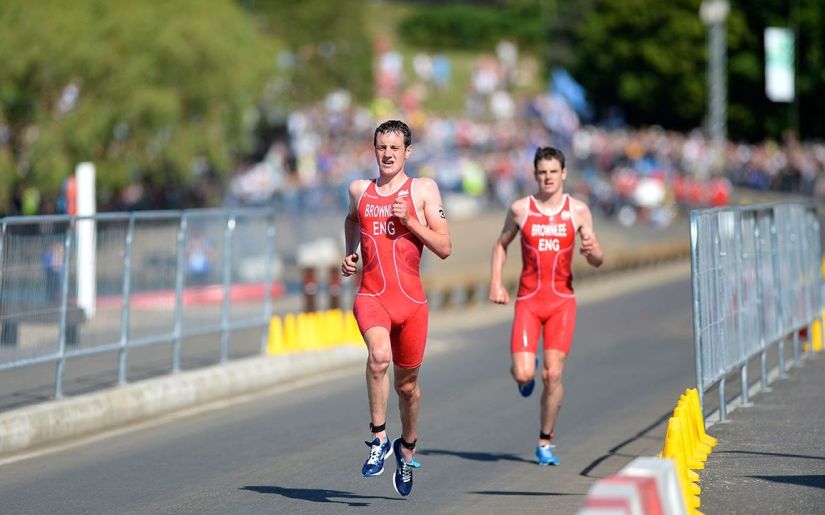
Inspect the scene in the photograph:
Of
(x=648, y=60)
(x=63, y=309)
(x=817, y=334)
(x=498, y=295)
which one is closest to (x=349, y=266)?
(x=498, y=295)

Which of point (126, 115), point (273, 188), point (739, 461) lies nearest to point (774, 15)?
point (273, 188)

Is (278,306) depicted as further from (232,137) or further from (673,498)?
(673,498)

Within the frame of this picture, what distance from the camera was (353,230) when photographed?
9.95 m

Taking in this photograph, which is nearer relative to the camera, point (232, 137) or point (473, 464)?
point (473, 464)

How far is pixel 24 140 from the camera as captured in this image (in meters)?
35.1

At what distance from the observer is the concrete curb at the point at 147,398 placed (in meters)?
12.7

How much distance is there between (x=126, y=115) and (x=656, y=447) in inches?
1039

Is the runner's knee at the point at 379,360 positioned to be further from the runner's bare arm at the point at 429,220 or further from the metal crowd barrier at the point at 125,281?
the metal crowd barrier at the point at 125,281

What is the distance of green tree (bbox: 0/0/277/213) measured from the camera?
34188 millimetres

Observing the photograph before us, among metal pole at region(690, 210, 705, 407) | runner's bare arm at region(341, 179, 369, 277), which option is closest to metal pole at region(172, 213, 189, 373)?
runner's bare arm at region(341, 179, 369, 277)

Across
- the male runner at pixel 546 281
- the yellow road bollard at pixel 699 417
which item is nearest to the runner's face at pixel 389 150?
the male runner at pixel 546 281

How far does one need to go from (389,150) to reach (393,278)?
2.55 feet

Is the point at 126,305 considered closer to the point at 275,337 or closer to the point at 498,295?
the point at 275,337

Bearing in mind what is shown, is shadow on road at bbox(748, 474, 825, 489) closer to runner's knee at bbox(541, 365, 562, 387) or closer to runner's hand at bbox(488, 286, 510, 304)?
runner's knee at bbox(541, 365, 562, 387)
